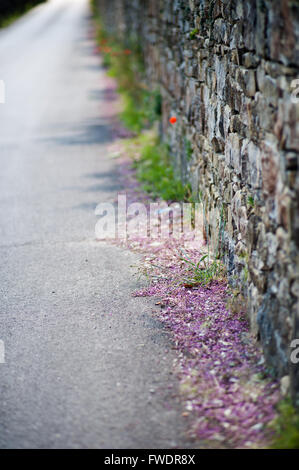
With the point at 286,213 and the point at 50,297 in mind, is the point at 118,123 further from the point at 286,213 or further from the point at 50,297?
the point at 286,213

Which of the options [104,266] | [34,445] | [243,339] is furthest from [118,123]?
[34,445]

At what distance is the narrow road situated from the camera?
3.51 metres

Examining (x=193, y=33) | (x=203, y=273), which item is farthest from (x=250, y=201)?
(x=193, y=33)

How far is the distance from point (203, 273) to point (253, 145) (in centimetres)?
146

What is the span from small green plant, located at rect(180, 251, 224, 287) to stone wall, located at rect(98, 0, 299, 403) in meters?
0.13

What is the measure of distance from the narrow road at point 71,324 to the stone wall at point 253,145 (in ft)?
2.71

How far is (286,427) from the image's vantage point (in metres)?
3.21

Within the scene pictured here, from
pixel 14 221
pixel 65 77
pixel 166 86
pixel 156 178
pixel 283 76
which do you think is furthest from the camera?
pixel 65 77

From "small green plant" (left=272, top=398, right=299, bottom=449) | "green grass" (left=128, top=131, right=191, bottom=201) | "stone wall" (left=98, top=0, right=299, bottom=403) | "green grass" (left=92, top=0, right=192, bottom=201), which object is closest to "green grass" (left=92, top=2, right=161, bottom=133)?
"green grass" (left=92, top=0, right=192, bottom=201)

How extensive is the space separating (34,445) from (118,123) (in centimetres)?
1037

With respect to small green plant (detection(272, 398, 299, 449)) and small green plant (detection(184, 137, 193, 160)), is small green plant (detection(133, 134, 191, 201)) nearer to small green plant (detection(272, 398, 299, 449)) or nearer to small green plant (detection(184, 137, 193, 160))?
small green plant (detection(184, 137, 193, 160))

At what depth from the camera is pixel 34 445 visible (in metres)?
3.35

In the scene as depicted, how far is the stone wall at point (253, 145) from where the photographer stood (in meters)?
3.25

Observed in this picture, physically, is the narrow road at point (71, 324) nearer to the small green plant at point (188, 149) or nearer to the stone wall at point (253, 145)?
the stone wall at point (253, 145)
